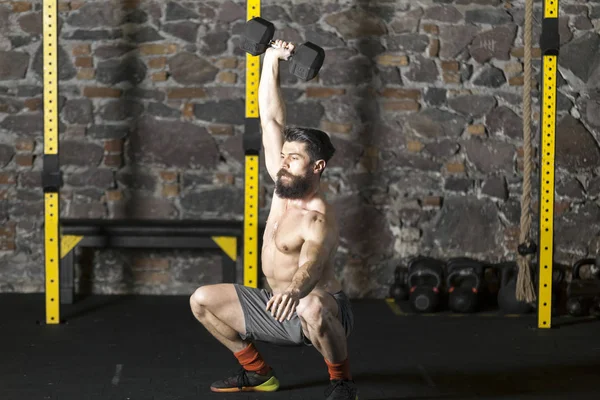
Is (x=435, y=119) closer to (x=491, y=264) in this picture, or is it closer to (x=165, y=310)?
(x=491, y=264)

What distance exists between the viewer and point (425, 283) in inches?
228

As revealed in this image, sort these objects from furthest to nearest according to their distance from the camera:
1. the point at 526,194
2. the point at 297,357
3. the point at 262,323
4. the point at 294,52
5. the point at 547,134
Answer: the point at 526,194
the point at 547,134
the point at 297,357
the point at 294,52
the point at 262,323

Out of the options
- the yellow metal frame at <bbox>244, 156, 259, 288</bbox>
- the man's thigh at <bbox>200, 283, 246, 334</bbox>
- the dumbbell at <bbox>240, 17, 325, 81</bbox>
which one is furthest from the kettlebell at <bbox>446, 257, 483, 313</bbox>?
the dumbbell at <bbox>240, 17, 325, 81</bbox>

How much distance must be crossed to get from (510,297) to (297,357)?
166 centimetres

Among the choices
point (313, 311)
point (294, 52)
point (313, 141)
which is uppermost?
point (294, 52)

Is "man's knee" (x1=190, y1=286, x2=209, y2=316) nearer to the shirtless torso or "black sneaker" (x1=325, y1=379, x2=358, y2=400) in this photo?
the shirtless torso

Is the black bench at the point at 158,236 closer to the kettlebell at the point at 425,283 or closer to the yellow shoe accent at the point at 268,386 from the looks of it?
the kettlebell at the point at 425,283

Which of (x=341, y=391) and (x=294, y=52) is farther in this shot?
(x=294, y=52)

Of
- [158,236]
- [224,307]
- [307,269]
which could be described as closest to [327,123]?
[158,236]

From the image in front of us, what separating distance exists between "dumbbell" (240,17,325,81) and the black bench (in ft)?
6.31

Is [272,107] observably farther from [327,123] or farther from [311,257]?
[327,123]

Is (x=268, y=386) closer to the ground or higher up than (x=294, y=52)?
closer to the ground

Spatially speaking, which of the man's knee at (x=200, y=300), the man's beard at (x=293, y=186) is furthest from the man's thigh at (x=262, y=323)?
the man's beard at (x=293, y=186)

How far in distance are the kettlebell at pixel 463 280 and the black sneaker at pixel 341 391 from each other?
201 cm
